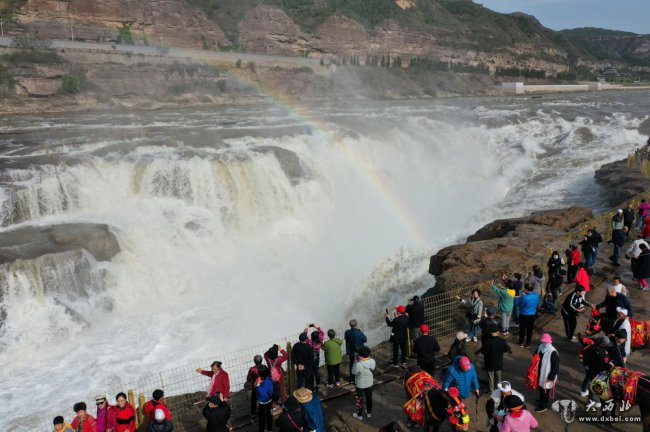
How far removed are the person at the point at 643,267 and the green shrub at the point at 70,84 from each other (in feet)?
160

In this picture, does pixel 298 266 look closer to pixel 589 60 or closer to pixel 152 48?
pixel 152 48

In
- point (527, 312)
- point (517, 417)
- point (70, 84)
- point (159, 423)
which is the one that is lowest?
point (159, 423)

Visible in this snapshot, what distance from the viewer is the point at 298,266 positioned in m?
17.0

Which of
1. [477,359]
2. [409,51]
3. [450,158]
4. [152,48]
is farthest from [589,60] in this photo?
[477,359]

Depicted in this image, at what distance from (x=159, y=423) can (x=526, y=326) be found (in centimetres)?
566

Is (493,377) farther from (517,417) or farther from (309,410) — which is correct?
(309,410)

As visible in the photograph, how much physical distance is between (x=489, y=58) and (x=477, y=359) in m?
126

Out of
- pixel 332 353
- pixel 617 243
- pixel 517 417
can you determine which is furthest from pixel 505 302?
pixel 617 243

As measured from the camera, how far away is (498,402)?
496 cm

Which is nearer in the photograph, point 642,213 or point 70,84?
point 642,213

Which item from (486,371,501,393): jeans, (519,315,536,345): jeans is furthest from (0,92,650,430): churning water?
(486,371,501,393): jeans

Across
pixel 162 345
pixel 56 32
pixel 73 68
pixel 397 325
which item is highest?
pixel 56 32

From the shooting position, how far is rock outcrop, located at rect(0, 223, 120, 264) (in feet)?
41.5

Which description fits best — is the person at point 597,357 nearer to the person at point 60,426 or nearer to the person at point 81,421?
the person at point 81,421
